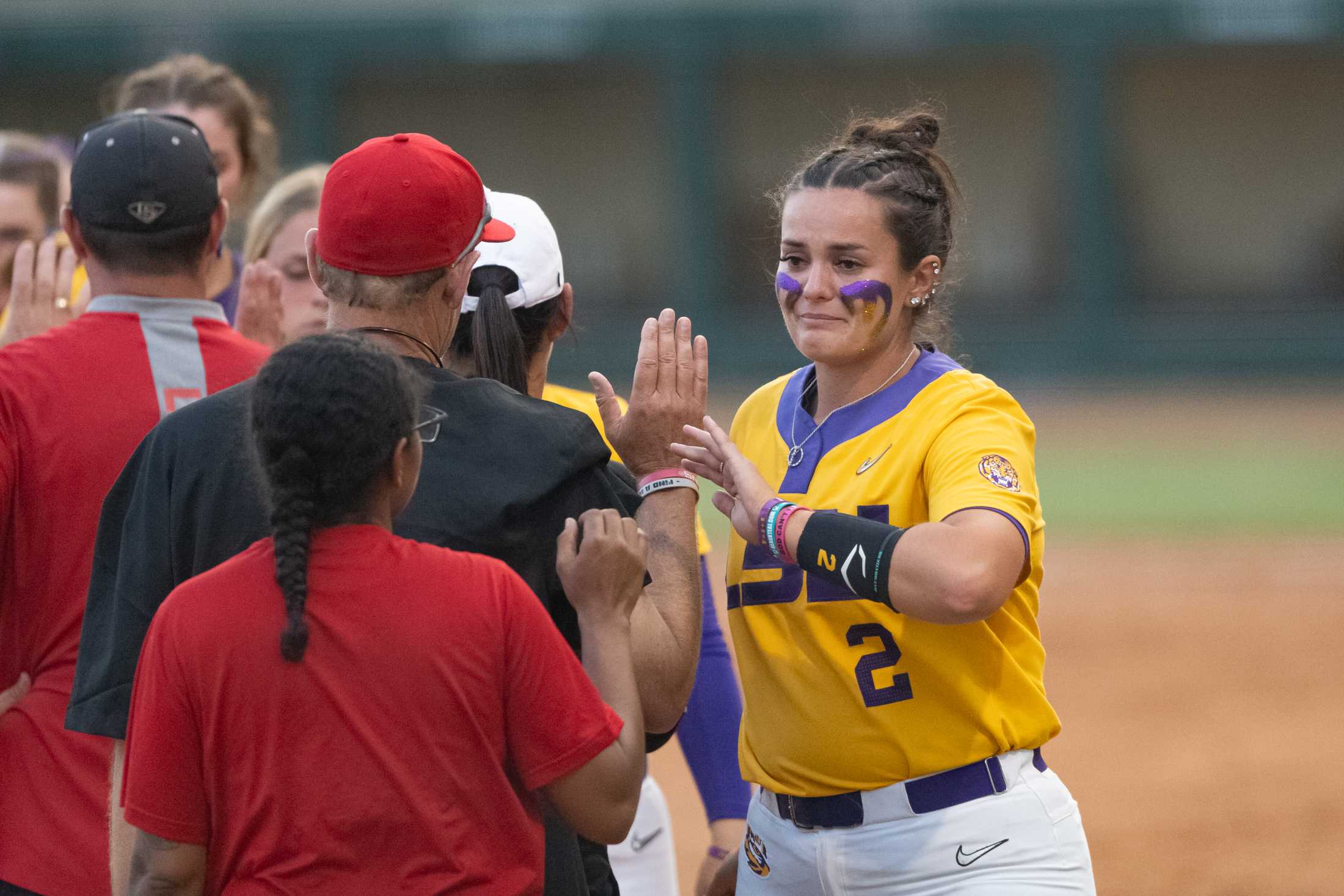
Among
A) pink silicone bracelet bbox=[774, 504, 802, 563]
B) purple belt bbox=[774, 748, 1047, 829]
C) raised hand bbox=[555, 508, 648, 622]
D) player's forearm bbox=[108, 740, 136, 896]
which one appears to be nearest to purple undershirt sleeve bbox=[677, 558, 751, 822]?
purple belt bbox=[774, 748, 1047, 829]

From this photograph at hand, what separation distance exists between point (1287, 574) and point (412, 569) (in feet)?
35.4

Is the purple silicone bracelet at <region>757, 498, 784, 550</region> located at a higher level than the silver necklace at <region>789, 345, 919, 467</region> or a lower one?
lower

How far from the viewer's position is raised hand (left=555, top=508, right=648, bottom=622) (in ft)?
7.54

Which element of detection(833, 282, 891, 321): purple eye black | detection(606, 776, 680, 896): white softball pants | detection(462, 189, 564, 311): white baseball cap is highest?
detection(462, 189, 564, 311): white baseball cap

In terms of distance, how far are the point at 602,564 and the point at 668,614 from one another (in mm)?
285

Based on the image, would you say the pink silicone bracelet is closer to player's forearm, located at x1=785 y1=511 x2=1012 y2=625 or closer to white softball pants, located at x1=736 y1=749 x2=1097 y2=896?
player's forearm, located at x1=785 y1=511 x2=1012 y2=625

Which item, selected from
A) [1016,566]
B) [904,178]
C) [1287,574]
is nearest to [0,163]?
[904,178]

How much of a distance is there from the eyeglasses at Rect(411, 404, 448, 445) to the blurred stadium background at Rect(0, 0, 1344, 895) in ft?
38.4

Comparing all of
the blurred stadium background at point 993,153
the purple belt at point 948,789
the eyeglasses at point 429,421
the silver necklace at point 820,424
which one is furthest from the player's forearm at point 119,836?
the blurred stadium background at point 993,153

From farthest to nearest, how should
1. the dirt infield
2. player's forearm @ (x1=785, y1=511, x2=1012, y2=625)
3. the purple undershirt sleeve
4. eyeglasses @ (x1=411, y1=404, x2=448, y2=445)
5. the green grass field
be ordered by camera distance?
the green grass field
the dirt infield
the purple undershirt sleeve
player's forearm @ (x1=785, y1=511, x2=1012, y2=625)
eyeglasses @ (x1=411, y1=404, x2=448, y2=445)

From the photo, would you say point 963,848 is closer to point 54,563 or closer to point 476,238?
point 476,238

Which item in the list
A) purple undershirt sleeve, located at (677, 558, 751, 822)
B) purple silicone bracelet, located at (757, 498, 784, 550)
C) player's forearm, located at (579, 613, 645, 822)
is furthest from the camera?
purple undershirt sleeve, located at (677, 558, 751, 822)

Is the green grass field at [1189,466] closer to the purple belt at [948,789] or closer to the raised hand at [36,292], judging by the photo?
the raised hand at [36,292]

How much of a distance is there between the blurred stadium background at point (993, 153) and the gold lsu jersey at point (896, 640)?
10.8 m
